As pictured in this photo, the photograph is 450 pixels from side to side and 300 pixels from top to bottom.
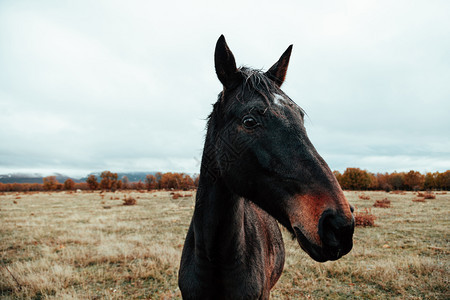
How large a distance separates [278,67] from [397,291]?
624 cm

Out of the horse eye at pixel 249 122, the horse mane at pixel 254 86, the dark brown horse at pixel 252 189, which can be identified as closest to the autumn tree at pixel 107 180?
the dark brown horse at pixel 252 189

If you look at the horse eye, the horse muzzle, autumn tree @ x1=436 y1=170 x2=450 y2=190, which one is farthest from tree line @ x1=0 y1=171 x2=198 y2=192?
autumn tree @ x1=436 y1=170 x2=450 y2=190

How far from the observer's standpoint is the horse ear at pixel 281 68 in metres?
2.81

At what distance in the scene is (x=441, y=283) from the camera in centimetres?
543

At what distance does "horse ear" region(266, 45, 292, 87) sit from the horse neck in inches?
59.1

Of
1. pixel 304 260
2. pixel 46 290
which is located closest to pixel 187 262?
pixel 46 290

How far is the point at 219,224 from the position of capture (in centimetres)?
241

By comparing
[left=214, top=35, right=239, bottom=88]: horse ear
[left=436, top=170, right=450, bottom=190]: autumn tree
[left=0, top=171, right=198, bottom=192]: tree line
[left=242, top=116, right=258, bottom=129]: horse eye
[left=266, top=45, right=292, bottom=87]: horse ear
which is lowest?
[left=0, top=171, right=198, bottom=192]: tree line

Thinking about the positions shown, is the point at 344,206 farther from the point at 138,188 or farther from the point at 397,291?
the point at 138,188

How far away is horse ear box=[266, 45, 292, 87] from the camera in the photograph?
9.21ft

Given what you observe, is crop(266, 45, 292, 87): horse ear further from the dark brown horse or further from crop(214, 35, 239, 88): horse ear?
crop(214, 35, 239, 88): horse ear

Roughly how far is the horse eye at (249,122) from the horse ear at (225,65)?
22.4 inches

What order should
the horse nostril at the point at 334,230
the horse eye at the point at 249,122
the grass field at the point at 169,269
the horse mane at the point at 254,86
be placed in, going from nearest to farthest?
1. the horse nostril at the point at 334,230
2. the horse eye at the point at 249,122
3. the horse mane at the point at 254,86
4. the grass field at the point at 169,269

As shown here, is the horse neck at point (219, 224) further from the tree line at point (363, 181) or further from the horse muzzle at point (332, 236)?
the tree line at point (363, 181)
